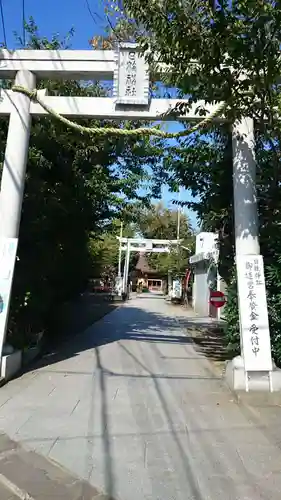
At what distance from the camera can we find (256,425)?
16.4ft

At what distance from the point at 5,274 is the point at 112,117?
9.87 ft

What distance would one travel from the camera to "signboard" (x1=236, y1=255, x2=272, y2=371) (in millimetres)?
6023

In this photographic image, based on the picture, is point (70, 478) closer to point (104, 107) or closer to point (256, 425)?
point (256, 425)

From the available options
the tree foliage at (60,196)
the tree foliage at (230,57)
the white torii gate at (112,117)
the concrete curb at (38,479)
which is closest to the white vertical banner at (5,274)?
the white torii gate at (112,117)

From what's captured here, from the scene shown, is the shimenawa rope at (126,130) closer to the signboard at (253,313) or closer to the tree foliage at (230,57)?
the tree foliage at (230,57)

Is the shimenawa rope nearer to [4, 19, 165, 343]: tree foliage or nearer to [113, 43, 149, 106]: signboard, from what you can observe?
[113, 43, 149, 106]: signboard

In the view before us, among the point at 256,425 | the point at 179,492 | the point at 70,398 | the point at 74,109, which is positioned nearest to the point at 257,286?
the point at 256,425

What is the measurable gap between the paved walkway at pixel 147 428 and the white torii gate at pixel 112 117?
3.27 feet

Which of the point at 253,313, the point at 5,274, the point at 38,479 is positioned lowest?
the point at 38,479

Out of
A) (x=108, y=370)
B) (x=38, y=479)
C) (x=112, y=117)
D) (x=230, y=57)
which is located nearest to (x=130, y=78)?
(x=112, y=117)

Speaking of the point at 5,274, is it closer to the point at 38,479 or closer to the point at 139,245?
the point at 38,479

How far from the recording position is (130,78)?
688 centimetres

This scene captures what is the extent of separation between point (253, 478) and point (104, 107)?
18.4 feet

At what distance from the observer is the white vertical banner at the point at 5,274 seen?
6.60 metres
